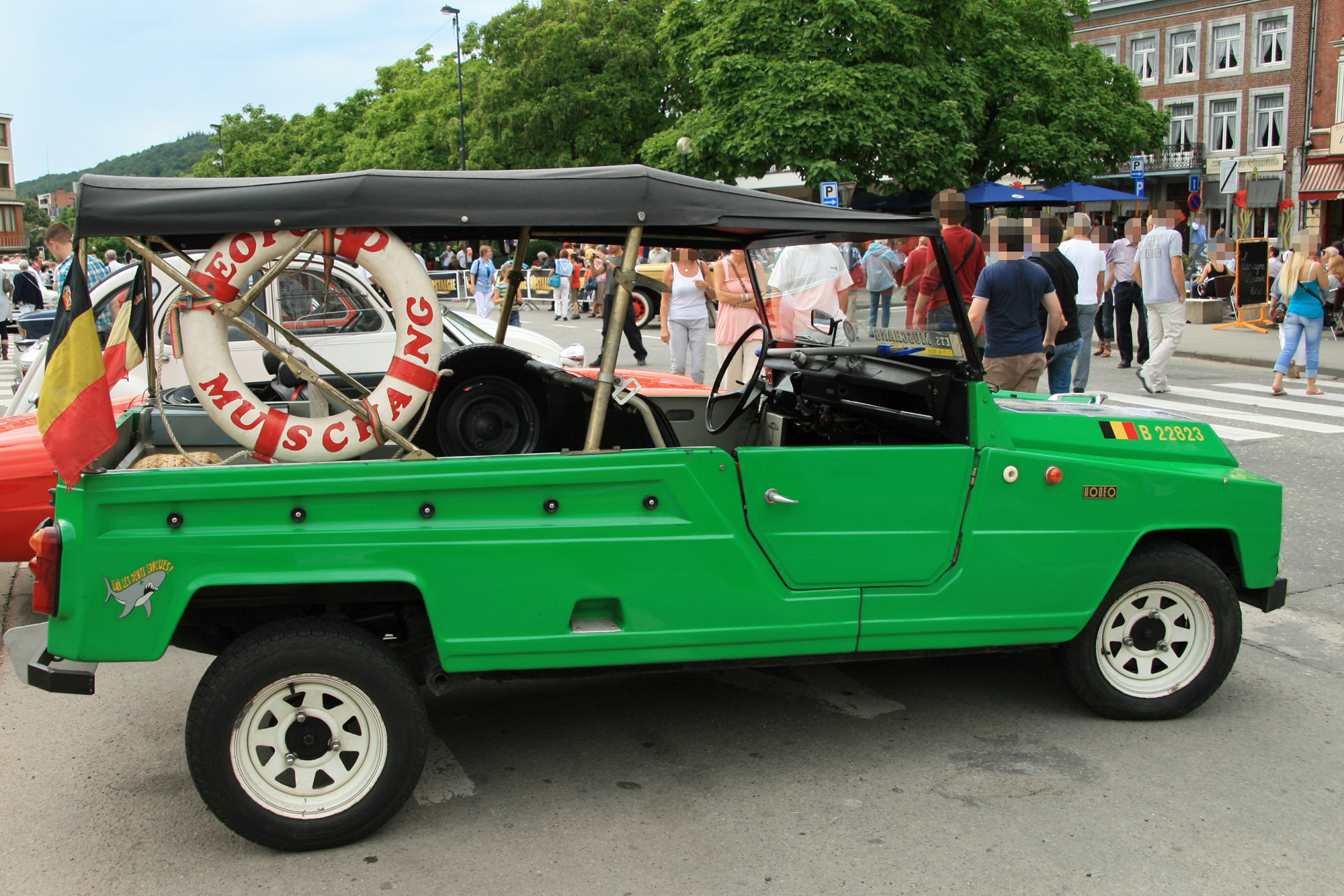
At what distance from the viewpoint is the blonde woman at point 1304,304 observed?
37.5 feet

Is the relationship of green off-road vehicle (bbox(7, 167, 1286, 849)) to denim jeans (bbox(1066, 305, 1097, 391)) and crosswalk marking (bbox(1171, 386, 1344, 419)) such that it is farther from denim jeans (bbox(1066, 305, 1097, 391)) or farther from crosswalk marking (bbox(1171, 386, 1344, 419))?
crosswalk marking (bbox(1171, 386, 1344, 419))

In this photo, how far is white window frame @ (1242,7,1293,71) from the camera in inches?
1607

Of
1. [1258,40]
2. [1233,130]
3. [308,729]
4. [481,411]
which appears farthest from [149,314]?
[1233,130]

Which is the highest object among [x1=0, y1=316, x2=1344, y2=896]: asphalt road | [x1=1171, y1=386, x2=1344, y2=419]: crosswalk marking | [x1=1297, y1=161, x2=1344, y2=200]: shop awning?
[x1=1297, y1=161, x2=1344, y2=200]: shop awning

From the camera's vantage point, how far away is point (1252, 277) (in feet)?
65.3

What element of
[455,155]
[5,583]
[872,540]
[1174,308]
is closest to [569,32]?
[455,155]

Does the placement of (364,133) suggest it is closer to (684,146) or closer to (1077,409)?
(684,146)

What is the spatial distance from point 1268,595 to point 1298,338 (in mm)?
9420

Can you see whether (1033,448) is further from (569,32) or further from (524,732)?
(569,32)

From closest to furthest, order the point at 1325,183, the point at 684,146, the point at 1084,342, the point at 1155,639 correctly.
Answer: the point at 1155,639, the point at 1084,342, the point at 684,146, the point at 1325,183

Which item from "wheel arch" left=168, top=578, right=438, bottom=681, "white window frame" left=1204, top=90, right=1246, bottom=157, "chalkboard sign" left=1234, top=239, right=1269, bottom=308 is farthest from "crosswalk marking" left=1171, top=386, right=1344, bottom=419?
"white window frame" left=1204, top=90, right=1246, bottom=157

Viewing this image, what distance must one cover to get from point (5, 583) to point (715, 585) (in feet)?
16.5

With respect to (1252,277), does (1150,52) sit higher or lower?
higher

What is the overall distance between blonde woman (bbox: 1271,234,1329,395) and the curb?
7.14 ft
